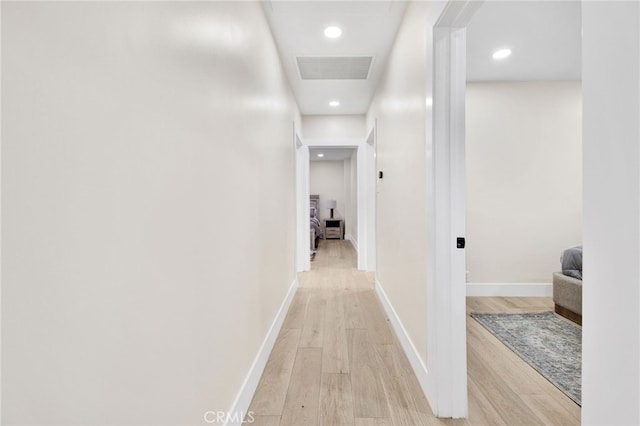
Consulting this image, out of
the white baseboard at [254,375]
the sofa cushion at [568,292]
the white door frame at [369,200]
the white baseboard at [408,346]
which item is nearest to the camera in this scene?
the white baseboard at [254,375]

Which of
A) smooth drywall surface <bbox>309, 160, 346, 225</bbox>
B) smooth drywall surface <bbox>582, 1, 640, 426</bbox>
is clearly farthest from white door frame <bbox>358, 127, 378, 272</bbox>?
smooth drywall surface <bbox>309, 160, 346, 225</bbox>

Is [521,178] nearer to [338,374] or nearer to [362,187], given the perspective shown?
[362,187]

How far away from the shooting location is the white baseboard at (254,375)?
137cm

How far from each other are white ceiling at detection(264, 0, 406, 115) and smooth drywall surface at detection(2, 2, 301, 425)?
3.43ft

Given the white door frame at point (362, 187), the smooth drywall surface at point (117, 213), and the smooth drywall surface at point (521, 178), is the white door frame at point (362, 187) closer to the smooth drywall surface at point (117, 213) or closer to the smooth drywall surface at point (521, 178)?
the smooth drywall surface at point (521, 178)

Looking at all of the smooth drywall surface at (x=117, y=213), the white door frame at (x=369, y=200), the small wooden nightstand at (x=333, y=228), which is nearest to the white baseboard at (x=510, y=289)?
the white door frame at (x=369, y=200)

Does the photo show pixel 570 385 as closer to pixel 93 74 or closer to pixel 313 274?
pixel 93 74

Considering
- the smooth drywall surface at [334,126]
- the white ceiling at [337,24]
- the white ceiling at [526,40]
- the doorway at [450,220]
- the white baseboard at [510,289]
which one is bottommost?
the white baseboard at [510,289]

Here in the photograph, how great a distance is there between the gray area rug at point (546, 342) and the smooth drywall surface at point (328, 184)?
648cm

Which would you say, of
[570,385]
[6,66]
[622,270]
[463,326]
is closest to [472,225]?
[570,385]

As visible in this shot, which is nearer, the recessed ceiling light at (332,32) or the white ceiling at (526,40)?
the white ceiling at (526,40)

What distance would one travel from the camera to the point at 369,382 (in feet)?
5.85

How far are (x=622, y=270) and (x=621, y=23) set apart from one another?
0.43 metres

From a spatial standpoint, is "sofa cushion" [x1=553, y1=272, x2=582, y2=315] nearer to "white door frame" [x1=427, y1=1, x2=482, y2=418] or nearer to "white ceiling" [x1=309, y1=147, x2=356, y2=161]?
"white door frame" [x1=427, y1=1, x2=482, y2=418]
